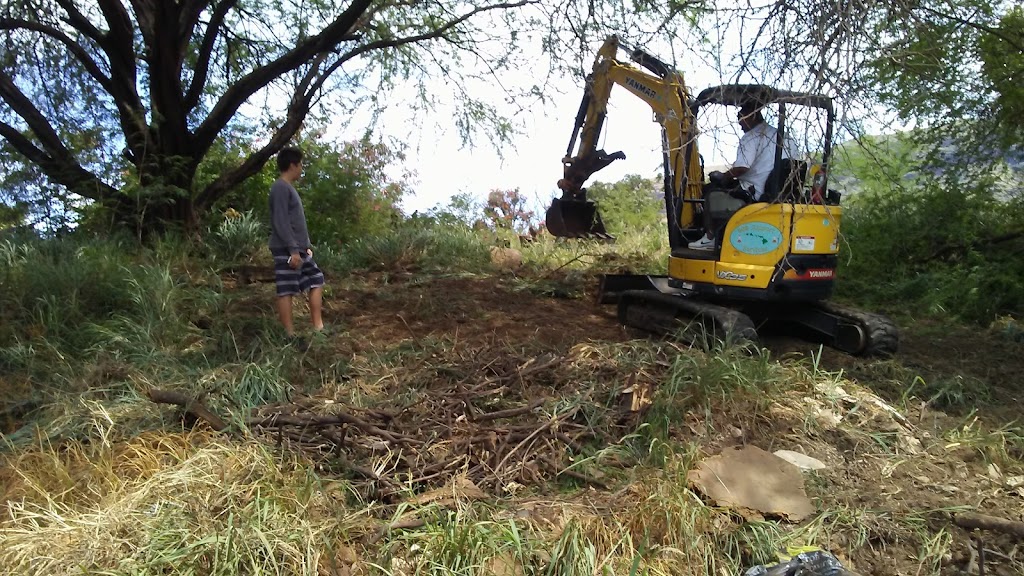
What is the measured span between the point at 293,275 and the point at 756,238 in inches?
143

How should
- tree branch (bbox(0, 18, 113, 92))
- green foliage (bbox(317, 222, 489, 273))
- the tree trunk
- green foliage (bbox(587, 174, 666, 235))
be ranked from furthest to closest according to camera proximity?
green foliage (bbox(587, 174, 666, 235))
green foliage (bbox(317, 222, 489, 273))
the tree trunk
tree branch (bbox(0, 18, 113, 92))

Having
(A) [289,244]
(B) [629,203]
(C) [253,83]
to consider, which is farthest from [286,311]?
(B) [629,203]

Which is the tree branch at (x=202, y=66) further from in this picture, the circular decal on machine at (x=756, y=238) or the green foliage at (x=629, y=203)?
the circular decal on machine at (x=756, y=238)

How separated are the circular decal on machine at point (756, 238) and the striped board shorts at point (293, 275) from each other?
3362mm

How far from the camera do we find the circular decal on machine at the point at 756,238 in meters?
5.77

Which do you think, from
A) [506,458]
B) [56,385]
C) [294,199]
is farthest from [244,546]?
[294,199]

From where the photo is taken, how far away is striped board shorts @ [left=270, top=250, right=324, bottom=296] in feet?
19.0

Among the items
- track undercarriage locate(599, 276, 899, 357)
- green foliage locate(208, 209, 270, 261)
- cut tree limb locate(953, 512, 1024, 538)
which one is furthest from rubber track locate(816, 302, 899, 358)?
green foliage locate(208, 209, 270, 261)

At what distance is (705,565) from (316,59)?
826 cm

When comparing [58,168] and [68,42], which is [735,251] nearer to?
[58,168]

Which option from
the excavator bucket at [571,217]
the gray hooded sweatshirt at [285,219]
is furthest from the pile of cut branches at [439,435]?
the excavator bucket at [571,217]

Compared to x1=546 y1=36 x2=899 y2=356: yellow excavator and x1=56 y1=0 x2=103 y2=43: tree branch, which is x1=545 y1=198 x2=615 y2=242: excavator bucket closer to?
x1=546 y1=36 x2=899 y2=356: yellow excavator

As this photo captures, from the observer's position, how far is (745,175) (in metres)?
5.98

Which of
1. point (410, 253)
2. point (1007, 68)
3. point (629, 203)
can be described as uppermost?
point (1007, 68)
